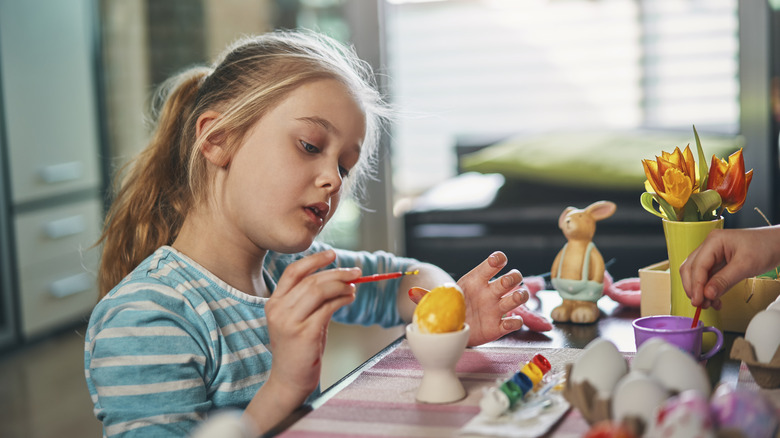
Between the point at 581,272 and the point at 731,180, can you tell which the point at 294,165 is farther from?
the point at 731,180

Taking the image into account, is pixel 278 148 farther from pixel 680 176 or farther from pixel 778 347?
pixel 778 347

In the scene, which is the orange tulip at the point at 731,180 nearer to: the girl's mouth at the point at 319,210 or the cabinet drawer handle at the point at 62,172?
the girl's mouth at the point at 319,210

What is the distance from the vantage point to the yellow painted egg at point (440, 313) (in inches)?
28.3

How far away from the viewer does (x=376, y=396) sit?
74cm

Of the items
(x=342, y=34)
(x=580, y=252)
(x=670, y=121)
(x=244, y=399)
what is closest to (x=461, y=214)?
(x=342, y=34)

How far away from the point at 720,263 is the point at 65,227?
306cm

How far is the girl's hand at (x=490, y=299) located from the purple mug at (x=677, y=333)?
149 mm

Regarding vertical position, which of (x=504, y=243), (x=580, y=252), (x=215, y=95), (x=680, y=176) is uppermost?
(x=215, y=95)

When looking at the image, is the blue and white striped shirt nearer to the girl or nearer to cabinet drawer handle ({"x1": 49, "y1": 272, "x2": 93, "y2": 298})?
the girl

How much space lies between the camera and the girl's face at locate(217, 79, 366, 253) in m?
1.02

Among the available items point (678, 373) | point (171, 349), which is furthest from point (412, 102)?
point (678, 373)

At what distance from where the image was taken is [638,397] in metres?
0.56

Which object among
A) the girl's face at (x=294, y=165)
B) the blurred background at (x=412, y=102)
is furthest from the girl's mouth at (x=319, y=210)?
the blurred background at (x=412, y=102)

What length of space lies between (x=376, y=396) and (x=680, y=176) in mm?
426
